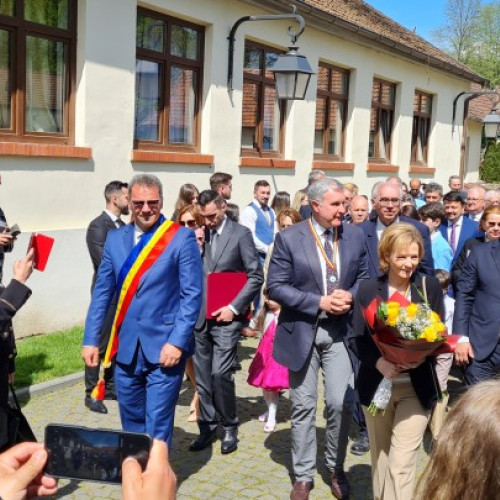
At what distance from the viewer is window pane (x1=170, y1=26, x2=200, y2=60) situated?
37.5 feet

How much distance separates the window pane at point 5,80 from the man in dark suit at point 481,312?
19.2 ft

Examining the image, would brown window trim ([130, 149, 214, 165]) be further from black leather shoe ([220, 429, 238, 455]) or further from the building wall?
black leather shoe ([220, 429, 238, 455])

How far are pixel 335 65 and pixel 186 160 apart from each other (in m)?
5.87

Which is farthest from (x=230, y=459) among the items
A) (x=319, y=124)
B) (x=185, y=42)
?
(x=319, y=124)

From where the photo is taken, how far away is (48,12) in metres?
9.23

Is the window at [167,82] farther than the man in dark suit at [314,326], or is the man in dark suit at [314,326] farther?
the window at [167,82]

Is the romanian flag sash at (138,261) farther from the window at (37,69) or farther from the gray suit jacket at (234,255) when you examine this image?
the window at (37,69)

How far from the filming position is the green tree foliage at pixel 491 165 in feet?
121

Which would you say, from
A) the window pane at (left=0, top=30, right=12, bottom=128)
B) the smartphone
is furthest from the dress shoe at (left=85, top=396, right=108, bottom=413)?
the smartphone

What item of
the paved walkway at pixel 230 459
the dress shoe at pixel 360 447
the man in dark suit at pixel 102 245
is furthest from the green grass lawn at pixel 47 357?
the dress shoe at pixel 360 447

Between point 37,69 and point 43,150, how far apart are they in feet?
3.53

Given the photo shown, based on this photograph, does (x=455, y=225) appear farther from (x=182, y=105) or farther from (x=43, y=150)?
(x=182, y=105)

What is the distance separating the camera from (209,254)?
6148 mm

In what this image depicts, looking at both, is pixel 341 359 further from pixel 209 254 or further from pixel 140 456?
pixel 140 456
